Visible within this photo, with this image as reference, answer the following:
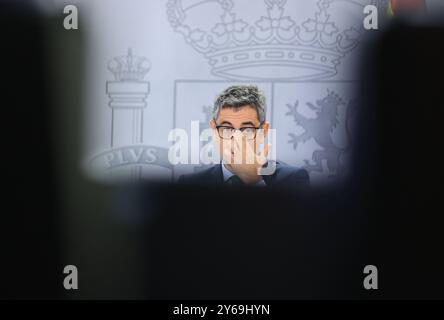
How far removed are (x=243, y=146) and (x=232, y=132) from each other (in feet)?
0.23

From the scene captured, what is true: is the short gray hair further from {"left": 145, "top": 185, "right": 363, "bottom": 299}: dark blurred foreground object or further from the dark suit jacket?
{"left": 145, "top": 185, "right": 363, "bottom": 299}: dark blurred foreground object

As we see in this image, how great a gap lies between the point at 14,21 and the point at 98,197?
770 millimetres

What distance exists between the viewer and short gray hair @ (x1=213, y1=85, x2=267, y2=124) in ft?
6.68

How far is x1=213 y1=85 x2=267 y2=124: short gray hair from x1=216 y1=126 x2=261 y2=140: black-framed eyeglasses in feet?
0.17

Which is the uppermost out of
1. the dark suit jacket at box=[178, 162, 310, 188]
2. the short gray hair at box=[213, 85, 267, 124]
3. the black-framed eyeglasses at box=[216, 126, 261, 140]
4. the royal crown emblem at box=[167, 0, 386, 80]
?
the royal crown emblem at box=[167, 0, 386, 80]

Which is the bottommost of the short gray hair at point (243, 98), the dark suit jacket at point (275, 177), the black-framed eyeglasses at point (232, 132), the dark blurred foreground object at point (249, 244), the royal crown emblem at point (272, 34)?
the dark blurred foreground object at point (249, 244)

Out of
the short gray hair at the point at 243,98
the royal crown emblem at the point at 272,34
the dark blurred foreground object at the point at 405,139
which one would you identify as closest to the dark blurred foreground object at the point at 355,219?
the dark blurred foreground object at the point at 405,139

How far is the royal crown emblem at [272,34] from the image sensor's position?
203 centimetres

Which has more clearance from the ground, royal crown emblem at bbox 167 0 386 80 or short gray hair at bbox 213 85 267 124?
royal crown emblem at bbox 167 0 386 80

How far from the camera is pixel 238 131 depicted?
2057 mm

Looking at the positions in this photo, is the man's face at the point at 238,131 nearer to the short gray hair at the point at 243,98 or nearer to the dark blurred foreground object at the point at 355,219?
the short gray hair at the point at 243,98

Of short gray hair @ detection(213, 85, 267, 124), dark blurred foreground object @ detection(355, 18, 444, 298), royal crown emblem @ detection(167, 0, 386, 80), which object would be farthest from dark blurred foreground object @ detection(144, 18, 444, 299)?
short gray hair @ detection(213, 85, 267, 124)
